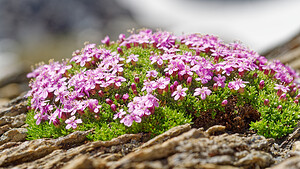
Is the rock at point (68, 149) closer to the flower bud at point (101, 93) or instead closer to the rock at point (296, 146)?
the flower bud at point (101, 93)

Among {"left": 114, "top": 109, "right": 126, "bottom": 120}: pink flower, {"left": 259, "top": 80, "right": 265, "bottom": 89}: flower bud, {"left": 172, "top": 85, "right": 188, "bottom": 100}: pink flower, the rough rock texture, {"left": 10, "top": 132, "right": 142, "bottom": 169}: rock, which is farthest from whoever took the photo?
the rough rock texture

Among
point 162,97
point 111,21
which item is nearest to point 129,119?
point 162,97

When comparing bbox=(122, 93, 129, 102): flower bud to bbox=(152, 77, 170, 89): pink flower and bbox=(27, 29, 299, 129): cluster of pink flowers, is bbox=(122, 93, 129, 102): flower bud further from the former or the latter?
bbox=(152, 77, 170, 89): pink flower

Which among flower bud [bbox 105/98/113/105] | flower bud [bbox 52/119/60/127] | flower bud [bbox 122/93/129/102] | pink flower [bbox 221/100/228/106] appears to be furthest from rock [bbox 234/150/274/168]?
flower bud [bbox 52/119/60/127]

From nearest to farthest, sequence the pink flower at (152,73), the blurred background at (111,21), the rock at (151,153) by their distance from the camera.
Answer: the rock at (151,153) < the pink flower at (152,73) < the blurred background at (111,21)

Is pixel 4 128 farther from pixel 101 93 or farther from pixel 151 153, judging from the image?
pixel 151 153

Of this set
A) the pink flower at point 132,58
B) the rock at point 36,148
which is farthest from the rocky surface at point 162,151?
the pink flower at point 132,58

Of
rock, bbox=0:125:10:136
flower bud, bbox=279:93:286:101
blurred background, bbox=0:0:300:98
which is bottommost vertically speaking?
flower bud, bbox=279:93:286:101
